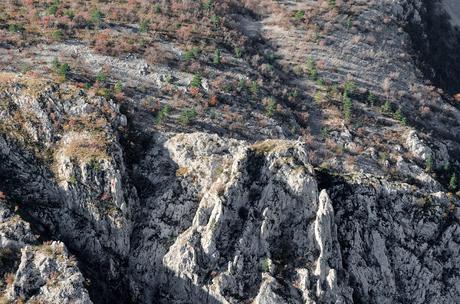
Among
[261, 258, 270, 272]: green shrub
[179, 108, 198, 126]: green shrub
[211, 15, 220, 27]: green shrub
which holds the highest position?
[211, 15, 220, 27]: green shrub

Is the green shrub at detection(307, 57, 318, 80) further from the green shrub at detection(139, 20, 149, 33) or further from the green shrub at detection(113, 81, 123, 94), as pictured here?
the green shrub at detection(113, 81, 123, 94)

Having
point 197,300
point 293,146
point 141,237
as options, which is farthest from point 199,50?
point 197,300

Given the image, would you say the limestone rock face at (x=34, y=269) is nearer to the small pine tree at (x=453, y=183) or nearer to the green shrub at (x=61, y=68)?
the green shrub at (x=61, y=68)

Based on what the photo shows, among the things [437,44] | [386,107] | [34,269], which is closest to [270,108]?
[386,107]

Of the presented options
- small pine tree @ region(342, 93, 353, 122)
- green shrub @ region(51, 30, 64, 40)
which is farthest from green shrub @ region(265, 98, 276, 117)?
green shrub @ region(51, 30, 64, 40)

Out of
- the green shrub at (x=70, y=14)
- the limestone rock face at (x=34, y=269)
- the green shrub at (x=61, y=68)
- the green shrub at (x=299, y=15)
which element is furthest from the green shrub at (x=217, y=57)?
the limestone rock face at (x=34, y=269)

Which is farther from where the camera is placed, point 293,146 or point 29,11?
point 29,11

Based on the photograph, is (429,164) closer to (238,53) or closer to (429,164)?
(429,164)

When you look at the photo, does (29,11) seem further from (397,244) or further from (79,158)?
(397,244)
